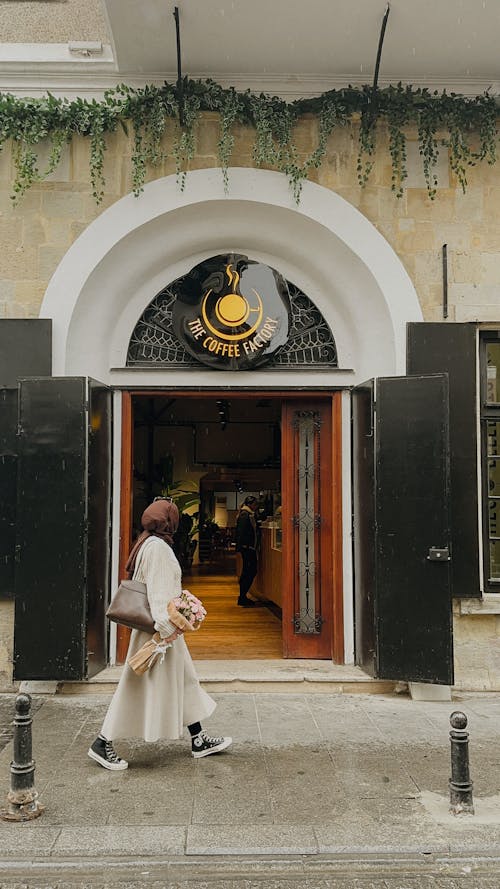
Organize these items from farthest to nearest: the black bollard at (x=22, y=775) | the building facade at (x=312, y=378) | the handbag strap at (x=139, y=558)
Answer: the building facade at (x=312, y=378), the handbag strap at (x=139, y=558), the black bollard at (x=22, y=775)

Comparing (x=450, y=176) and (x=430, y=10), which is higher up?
(x=430, y=10)

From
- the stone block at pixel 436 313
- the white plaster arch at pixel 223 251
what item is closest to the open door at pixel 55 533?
the white plaster arch at pixel 223 251

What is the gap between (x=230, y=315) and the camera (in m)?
8.52

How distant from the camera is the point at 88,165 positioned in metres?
8.33

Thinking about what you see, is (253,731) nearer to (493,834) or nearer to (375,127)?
(493,834)

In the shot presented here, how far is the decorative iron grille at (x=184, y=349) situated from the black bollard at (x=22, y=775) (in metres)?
4.59

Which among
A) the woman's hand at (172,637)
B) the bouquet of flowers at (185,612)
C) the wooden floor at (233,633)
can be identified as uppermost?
the bouquet of flowers at (185,612)

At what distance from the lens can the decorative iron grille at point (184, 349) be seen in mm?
8727

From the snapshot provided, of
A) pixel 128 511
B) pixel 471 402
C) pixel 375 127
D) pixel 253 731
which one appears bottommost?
pixel 253 731

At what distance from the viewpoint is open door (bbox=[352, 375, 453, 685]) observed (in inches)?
295

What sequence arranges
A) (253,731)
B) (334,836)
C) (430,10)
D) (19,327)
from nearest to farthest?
(334,836) → (253,731) → (430,10) → (19,327)

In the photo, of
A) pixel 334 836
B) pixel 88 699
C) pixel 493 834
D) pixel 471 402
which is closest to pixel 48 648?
pixel 88 699

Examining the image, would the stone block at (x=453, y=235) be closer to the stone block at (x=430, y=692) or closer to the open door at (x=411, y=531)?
the open door at (x=411, y=531)

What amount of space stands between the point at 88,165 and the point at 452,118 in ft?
12.9
